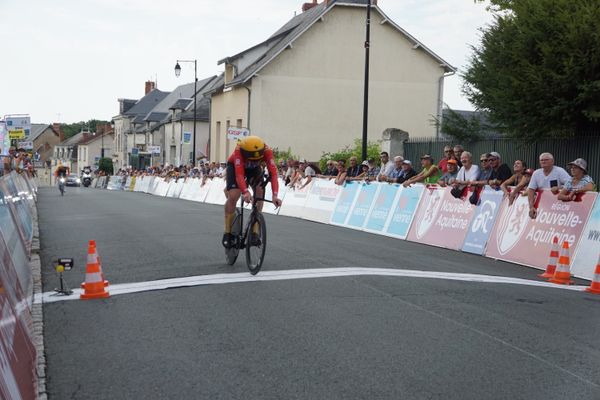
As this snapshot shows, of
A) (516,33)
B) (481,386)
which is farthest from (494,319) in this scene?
(516,33)

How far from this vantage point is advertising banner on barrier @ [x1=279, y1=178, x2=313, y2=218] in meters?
24.1

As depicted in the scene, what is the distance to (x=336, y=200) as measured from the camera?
2144cm

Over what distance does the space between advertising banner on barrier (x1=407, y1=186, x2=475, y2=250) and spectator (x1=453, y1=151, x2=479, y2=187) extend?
0.37 meters

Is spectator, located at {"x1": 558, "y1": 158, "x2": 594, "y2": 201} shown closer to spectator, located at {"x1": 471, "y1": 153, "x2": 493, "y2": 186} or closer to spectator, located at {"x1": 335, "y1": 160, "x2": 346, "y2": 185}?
spectator, located at {"x1": 471, "y1": 153, "x2": 493, "y2": 186}

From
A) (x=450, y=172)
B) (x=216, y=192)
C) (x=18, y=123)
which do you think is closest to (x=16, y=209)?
(x=450, y=172)

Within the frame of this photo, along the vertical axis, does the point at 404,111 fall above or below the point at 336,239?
above

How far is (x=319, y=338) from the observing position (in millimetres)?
6582

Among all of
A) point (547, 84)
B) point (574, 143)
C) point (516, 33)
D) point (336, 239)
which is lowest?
point (336, 239)

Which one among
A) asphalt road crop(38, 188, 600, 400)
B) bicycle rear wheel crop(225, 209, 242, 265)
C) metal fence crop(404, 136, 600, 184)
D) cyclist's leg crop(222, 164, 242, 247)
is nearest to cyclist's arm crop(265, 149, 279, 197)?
cyclist's leg crop(222, 164, 242, 247)

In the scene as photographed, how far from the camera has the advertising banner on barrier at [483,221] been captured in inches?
571

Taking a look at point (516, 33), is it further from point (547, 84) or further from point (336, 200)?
point (336, 200)

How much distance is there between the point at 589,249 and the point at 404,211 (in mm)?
6126

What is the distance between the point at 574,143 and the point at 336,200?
6413 millimetres

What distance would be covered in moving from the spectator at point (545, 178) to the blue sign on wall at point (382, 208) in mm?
5022
